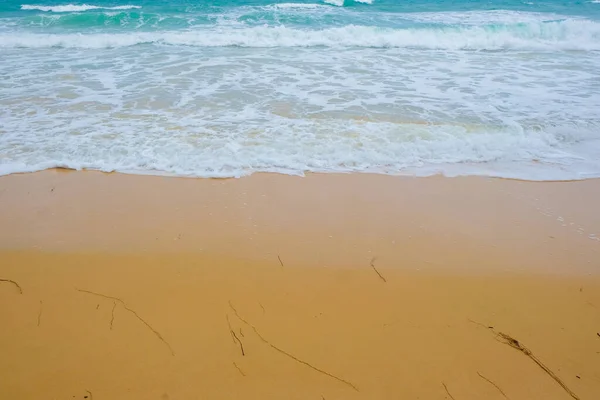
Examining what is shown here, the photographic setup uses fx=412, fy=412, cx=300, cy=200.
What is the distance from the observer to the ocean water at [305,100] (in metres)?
4.69

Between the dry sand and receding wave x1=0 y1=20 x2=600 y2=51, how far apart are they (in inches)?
352

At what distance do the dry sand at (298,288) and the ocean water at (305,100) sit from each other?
518 mm

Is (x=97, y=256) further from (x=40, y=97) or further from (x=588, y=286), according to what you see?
(x=40, y=97)

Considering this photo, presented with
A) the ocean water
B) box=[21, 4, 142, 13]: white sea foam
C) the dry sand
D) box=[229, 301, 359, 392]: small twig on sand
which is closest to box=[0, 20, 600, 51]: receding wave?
the ocean water

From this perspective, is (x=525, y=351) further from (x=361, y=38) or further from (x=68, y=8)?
(x=68, y=8)

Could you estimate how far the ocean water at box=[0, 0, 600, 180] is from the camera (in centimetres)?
469

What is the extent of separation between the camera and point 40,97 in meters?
6.65

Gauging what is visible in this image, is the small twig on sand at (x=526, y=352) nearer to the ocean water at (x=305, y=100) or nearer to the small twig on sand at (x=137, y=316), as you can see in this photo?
the small twig on sand at (x=137, y=316)

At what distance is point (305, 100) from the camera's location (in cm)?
657

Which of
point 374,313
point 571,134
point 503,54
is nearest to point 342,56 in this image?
point 503,54

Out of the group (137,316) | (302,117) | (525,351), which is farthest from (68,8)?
(525,351)

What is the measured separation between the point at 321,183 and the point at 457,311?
1947 millimetres

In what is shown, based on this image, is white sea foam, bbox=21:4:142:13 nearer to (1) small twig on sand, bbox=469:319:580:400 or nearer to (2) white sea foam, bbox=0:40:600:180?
(2) white sea foam, bbox=0:40:600:180

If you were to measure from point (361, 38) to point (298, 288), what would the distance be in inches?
443
